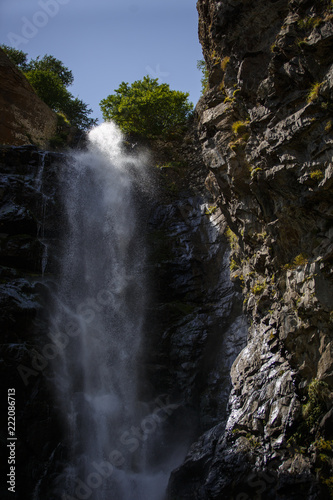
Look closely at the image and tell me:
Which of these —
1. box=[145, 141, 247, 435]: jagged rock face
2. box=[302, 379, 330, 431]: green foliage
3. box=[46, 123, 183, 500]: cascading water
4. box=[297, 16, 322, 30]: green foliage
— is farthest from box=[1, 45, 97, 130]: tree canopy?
box=[302, 379, 330, 431]: green foliage

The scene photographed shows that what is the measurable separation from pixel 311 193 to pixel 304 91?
232 cm

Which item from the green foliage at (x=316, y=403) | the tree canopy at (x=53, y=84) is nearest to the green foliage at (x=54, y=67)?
the tree canopy at (x=53, y=84)

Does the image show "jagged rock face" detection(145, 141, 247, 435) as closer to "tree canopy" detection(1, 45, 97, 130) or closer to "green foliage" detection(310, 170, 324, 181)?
"green foliage" detection(310, 170, 324, 181)

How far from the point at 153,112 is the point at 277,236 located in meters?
14.4

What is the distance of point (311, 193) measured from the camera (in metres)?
7.96

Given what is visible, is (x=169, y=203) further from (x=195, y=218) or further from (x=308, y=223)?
(x=308, y=223)

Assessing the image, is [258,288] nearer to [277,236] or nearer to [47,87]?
[277,236]

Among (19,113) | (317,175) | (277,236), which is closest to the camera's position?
(317,175)

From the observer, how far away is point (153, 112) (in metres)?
21.0

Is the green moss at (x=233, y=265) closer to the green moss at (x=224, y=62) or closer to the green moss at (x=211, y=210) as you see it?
the green moss at (x=211, y=210)

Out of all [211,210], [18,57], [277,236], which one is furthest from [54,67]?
[277,236]

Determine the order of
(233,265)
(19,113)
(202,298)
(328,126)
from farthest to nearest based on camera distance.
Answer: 1. (19,113)
2. (202,298)
3. (233,265)
4. (328,126)

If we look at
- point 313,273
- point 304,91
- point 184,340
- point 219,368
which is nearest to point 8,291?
point 184,340

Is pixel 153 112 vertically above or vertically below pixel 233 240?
above
